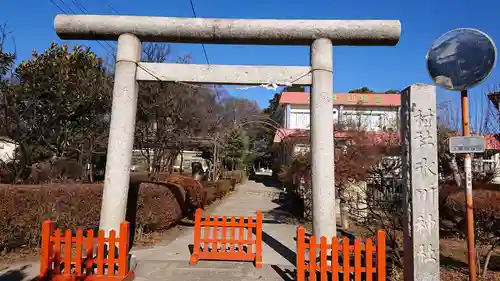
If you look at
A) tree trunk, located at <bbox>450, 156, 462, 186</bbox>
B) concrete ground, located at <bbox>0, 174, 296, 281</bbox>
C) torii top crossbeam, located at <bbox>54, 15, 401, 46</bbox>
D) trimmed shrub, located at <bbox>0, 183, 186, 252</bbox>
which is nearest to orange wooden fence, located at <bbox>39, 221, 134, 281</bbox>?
concrete ground, located at <bbox>0, 174, 296, 281</bbox>

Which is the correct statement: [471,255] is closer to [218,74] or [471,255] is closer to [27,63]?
[218,74]

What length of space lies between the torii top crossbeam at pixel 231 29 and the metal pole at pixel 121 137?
29 cm

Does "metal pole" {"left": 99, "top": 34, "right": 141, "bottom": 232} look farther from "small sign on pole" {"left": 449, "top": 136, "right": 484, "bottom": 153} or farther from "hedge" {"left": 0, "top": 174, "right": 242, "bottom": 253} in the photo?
"small sign on pole" {"left": 449, "top": 136, "right": 484, "bottom": 153}

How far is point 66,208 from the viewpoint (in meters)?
7.28

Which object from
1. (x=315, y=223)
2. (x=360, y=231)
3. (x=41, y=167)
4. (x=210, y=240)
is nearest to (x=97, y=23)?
(x=210, y=240)

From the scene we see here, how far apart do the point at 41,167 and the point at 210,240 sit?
10065mm

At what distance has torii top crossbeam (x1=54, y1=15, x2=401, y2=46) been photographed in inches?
239

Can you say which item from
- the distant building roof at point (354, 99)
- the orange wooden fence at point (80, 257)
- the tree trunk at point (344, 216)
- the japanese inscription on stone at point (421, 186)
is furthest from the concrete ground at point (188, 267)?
the distant building roof at point (354, 99)

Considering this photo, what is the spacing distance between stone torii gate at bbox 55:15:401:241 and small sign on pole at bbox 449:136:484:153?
1953 mm

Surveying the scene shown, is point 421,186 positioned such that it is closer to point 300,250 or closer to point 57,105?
point 300,250

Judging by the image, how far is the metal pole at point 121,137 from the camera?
5.73 m

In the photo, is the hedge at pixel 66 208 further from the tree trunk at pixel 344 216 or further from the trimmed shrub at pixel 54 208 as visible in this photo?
the tree trunk at pixel 344 216

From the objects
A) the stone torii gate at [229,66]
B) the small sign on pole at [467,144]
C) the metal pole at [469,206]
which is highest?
the stone torii gate at [229,66]

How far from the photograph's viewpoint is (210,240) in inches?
250
